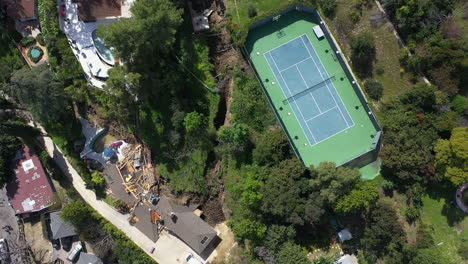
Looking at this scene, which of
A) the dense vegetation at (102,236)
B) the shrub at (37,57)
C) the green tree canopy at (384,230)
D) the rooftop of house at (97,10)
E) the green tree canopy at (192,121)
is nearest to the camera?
the green tree canopy at (384,230)

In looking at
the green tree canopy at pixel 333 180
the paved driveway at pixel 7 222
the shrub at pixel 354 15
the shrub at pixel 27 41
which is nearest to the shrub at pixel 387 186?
the green tree canopy at pixel 333 180

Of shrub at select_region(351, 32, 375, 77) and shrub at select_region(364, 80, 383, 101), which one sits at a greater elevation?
shrub at select_region(351, 32, 375, 77)

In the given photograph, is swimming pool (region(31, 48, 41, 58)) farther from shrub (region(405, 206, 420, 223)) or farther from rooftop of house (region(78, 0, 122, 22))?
shrub (region(405, 206, 420, 223))

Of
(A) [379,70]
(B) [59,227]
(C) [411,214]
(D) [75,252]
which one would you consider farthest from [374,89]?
(D) [75,252]

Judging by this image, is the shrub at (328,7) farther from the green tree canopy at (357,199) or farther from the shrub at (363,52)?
the green tree canopy at (357,199)


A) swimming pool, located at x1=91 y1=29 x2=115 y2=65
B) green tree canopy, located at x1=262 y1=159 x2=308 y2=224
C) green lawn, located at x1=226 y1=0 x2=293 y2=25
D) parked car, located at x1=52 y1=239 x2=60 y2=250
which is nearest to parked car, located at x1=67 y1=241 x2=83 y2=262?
parked car, located at x1=52 y1=239 x2=60 y2=250

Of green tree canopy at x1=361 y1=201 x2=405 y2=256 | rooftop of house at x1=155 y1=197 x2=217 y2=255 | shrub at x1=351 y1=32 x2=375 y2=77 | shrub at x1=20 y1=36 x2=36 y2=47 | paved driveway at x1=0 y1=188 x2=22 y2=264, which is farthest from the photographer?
paved driveway at x1=0 y1=188 x2=22 y2=264
